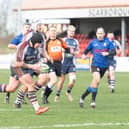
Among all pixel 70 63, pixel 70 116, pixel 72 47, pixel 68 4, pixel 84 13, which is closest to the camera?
pixel 70 116

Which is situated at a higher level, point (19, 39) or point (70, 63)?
point (19, 39)

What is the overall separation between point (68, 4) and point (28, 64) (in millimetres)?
34287

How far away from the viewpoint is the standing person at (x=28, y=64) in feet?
41.0

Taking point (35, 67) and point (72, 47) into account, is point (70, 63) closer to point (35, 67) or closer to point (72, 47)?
point (72, 47)

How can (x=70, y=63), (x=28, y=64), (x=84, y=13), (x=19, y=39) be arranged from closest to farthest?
(x=28, y=64) < (x=19, y=39) < (x=70, y=63) < (x=84, y=13)

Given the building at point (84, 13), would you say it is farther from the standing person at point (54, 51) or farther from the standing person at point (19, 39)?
the standing person at point (19, 39)

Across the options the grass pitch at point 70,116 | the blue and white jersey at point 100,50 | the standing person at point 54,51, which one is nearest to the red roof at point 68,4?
the standing person at point 54,51

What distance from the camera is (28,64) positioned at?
12.8 meters

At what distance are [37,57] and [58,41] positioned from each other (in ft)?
9.03

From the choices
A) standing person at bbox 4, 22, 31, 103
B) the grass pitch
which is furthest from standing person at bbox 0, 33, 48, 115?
standing person at bbox 4, 22, 31, 103

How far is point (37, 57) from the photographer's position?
13312 millimetres

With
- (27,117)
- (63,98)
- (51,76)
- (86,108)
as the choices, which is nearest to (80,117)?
(27,117)

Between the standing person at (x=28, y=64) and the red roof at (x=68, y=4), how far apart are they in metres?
30.7

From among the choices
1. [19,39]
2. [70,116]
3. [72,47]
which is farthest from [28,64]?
[72,47]
